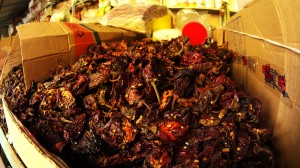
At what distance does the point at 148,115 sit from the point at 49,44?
130 centimetres

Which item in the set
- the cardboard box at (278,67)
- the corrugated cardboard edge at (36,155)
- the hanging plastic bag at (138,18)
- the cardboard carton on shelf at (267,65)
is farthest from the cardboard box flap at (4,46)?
the cardboard box at (278,67)

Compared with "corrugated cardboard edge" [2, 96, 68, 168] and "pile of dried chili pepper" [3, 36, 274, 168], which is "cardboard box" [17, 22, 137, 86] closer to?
"pile of dried chili pepper" [3, 36, 274, 168]

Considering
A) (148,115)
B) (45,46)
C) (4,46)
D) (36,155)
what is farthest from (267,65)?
(4,46)

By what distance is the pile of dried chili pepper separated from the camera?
107 cm

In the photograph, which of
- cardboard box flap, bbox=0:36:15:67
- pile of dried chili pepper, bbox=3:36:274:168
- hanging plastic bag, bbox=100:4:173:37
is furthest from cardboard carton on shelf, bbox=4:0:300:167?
cardboard box flap, bbox=0:36:15:67

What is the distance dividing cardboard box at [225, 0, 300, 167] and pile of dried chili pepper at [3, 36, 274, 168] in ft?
0.35

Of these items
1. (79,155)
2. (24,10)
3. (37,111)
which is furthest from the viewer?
(24,10)

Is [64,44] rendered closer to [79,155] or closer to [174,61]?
[174,61]

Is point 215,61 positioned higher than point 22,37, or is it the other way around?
point 22,37

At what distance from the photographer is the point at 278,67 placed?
1.15 m

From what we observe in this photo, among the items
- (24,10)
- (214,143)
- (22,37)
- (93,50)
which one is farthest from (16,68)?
(24,10)

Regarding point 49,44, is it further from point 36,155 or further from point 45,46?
point 36,155

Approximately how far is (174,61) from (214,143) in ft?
2.96

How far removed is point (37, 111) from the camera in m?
1.72
